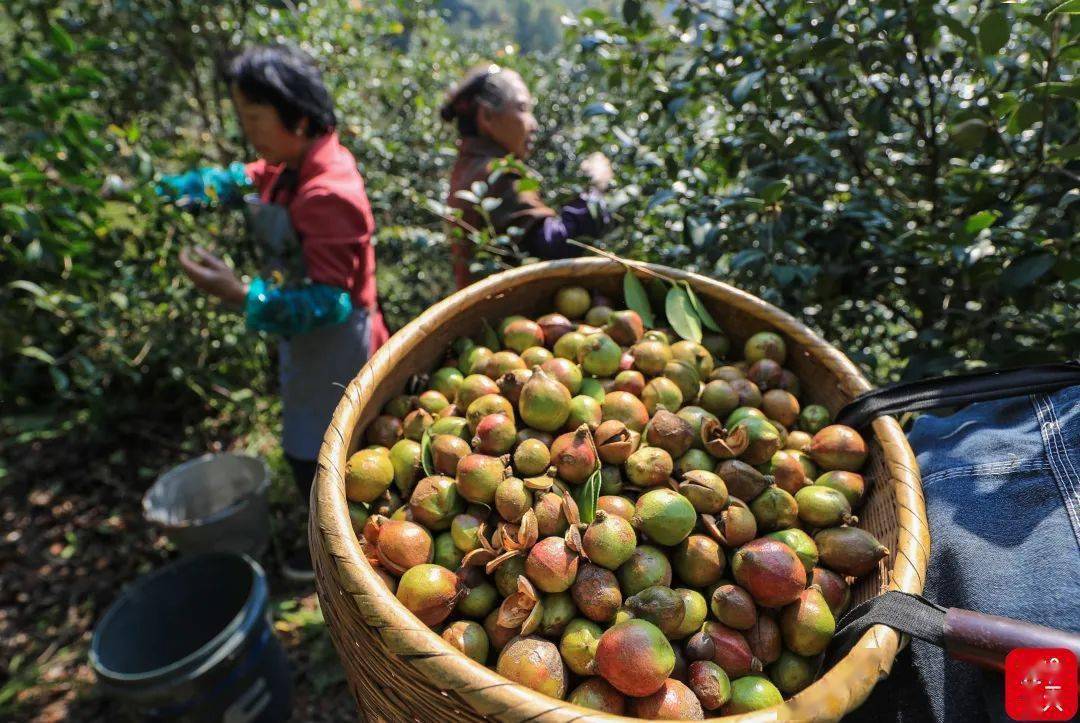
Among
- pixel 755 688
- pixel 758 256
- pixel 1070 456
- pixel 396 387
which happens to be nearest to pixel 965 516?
pixel 1070 456

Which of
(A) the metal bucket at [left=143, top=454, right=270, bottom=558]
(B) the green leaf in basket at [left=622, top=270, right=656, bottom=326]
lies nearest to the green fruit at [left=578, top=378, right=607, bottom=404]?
(B) the green leaf in basket at [left=622, top=270, right=656, bottom=326]

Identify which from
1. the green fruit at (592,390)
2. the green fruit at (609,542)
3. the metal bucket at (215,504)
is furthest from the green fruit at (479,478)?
the metal bucket at (215,504)

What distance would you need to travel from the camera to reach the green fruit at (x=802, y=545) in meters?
1.26

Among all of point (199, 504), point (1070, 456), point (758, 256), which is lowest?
point (199, 504)

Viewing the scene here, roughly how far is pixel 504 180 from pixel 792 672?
1.99 m

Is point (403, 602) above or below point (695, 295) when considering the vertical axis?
below

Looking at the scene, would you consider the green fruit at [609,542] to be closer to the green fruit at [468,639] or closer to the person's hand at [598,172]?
A: the green fruit at [468,639]

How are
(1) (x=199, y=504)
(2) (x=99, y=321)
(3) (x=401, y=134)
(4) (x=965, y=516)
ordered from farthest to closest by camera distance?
(3) (x=401, y=134) < (1) (x=199, y=504) < (2) (x=99, y=321) < (4) (x=965, y=516)

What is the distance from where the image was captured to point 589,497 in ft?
4.32

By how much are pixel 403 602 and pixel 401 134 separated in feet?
11.5

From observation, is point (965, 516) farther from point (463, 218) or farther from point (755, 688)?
point (463, 218)

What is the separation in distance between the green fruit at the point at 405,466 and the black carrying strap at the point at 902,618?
97 centimetres

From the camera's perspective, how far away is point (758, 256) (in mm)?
1748

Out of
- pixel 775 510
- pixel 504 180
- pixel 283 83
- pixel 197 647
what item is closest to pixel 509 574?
pixel 775 510
